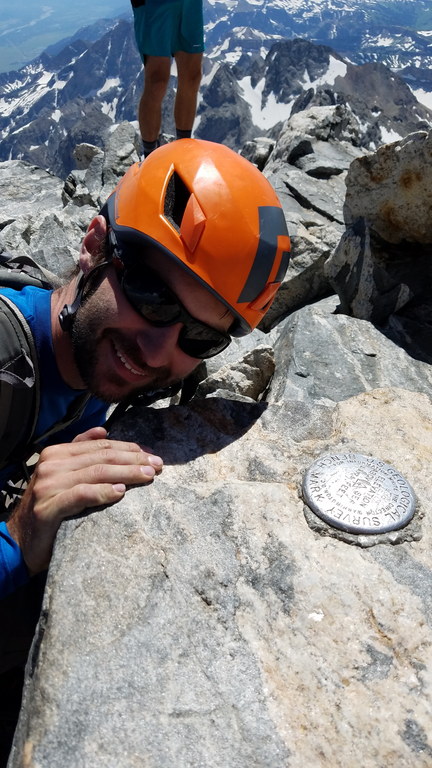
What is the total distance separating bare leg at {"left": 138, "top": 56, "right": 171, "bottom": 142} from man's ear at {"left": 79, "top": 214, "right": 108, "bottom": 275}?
756 centimetres

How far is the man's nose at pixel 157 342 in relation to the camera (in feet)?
14.7

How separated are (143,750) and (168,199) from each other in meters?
3.76

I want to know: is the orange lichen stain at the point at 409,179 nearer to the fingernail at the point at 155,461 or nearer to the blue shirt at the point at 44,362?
the blue shirt at the point at 44,362

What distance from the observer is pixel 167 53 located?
10.8m

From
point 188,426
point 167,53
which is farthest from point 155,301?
point 167,53

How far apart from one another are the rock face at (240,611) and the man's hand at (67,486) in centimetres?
12

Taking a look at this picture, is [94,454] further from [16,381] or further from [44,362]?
[44,362]

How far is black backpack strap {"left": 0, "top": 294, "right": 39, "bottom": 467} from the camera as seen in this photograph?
4340 millimetres

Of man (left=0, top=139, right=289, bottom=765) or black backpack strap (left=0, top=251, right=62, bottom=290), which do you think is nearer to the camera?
man (left=0, top=139, right=289, bottom=765)

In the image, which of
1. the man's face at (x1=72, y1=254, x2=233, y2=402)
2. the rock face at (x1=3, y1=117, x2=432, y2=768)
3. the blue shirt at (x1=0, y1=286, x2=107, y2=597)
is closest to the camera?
the rock face at (x1=3, y1=117, x2=432, y2=768)

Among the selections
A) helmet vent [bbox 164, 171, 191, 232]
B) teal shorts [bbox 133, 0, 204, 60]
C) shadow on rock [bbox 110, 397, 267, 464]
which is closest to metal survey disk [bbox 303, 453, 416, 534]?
shadow on rock [bbox 110, 397, 267, 464]

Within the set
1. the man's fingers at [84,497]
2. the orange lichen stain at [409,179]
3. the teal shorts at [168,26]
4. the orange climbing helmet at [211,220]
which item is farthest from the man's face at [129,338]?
the teal shorts at [168,26]

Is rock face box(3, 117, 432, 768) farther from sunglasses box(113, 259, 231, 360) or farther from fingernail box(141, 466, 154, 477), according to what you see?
sunglasses box(113, 259, 231, 360)

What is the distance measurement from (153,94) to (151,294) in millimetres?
8614
